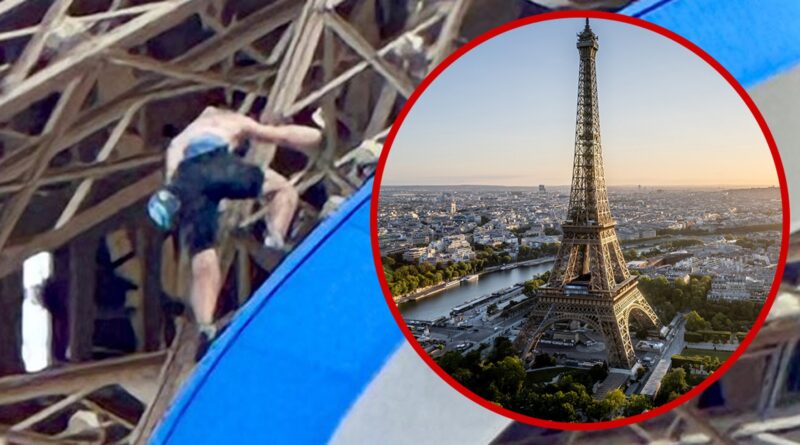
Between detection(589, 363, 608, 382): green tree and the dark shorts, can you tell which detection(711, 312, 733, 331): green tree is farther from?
the dark shorts

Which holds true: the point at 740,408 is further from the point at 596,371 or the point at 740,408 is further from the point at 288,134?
the point at 288,134

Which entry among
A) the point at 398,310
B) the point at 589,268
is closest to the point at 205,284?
the point at 398,310

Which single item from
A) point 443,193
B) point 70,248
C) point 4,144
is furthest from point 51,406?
point 443,193

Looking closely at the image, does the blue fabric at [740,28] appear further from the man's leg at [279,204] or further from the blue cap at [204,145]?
the blue cap at [204,145]

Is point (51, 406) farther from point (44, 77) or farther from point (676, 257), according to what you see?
point (676, 257)

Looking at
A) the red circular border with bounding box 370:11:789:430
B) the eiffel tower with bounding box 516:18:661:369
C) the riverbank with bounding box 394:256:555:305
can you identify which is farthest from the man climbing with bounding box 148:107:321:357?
the eiffel tower with bounding box 516:18:661:369
